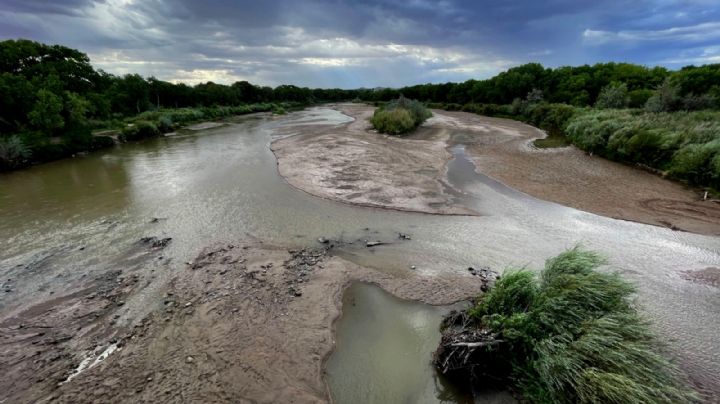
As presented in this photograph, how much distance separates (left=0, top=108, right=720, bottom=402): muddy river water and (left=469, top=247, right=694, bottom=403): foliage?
5.67 ft

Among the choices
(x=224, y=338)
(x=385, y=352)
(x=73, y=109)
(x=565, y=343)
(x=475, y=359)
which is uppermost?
(x=73, y=109)

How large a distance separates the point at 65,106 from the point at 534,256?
3625 centimetres

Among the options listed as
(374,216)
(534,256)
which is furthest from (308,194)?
(534,256)

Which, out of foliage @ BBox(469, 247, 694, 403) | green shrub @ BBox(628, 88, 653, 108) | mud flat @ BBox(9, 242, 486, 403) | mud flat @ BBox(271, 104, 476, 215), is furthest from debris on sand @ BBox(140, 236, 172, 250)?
green shrub @ BBox(628, 88, 653, 108)

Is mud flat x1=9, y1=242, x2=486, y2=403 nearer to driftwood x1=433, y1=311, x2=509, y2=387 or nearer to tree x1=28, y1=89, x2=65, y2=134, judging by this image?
driftwood x1=433, y1=311, x2=509, y2=387

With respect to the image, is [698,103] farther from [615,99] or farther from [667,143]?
[667,143]

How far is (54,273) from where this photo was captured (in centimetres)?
948

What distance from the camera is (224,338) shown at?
7070 mm

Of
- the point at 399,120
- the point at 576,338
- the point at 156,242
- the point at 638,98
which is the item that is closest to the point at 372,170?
the point at 156,242

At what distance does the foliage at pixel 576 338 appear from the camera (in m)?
4.77

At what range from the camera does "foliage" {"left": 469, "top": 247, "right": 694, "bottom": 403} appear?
477 cm

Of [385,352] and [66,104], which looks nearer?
[385,352]

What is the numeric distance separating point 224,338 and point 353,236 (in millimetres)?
5973

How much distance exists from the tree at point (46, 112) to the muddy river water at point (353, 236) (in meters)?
7.15
